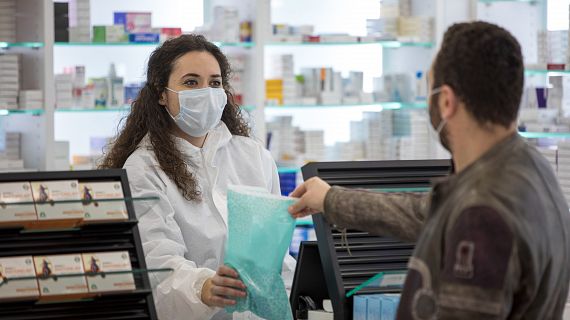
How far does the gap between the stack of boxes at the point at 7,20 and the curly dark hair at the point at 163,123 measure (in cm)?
275

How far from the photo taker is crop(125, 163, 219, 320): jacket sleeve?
2.75m

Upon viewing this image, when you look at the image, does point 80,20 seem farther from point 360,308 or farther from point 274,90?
point 360,308

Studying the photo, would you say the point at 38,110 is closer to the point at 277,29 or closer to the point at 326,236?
the point at 277,29

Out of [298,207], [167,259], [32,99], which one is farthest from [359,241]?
[32,99]

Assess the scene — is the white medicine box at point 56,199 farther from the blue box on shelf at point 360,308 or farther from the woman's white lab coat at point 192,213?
the blue box on shelf at point 360,308

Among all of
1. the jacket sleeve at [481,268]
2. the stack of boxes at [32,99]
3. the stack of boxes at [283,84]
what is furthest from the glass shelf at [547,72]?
the jacket sleeve at [481,268]

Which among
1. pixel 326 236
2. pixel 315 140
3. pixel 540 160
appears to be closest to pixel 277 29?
pixel 315 140

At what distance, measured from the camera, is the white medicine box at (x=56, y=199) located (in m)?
2.20

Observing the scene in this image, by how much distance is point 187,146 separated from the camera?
3.32 meters

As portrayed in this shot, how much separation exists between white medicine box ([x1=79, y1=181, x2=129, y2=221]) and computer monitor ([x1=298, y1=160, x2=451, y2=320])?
0.54m

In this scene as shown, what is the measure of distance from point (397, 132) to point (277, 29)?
1245 millimetres

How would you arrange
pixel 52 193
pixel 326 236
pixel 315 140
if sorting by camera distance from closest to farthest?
pixel 52 193 → pixel 326 236 → pixel 315 140

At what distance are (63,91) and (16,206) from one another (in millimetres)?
4080

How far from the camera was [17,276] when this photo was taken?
214cm
